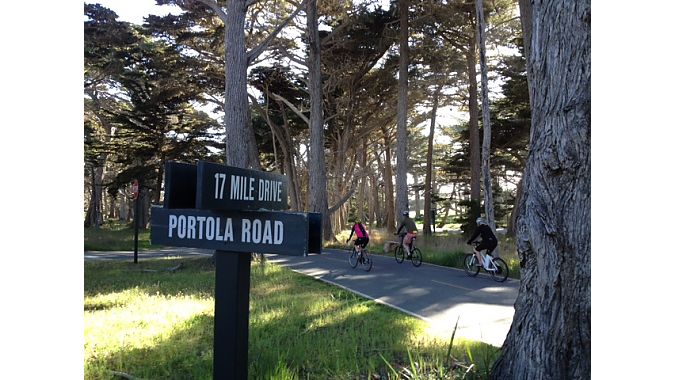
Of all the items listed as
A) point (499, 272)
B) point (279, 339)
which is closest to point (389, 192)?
point (499, 272)

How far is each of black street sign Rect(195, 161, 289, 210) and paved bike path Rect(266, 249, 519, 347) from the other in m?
2.89

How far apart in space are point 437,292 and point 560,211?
7.05 metres

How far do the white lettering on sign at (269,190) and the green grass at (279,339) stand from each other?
1558 millimetres

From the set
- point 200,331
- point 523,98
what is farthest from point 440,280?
point 523,98

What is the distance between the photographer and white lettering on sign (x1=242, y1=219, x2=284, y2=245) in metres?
2.68

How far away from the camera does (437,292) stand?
10.2 meters

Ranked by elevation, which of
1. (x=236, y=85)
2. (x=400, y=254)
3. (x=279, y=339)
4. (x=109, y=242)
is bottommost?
(x=109, y=242)

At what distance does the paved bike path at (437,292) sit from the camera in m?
7.21

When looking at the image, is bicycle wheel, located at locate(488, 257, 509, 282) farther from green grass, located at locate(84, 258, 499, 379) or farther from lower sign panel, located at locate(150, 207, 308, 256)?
lower sign panel, located at locate(150, 207, 308, 256)

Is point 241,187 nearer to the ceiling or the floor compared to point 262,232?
nearer to the ceiling

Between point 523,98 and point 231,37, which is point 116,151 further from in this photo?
point 523,98

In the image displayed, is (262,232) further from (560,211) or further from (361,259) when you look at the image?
(361,259)

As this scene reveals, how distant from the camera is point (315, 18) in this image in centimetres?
2070

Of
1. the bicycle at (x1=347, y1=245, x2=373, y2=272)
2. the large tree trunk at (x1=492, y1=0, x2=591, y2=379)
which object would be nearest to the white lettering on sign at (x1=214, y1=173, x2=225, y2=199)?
the large tree trunk at (x1=492, y1=0, x2=591, y2=379)
